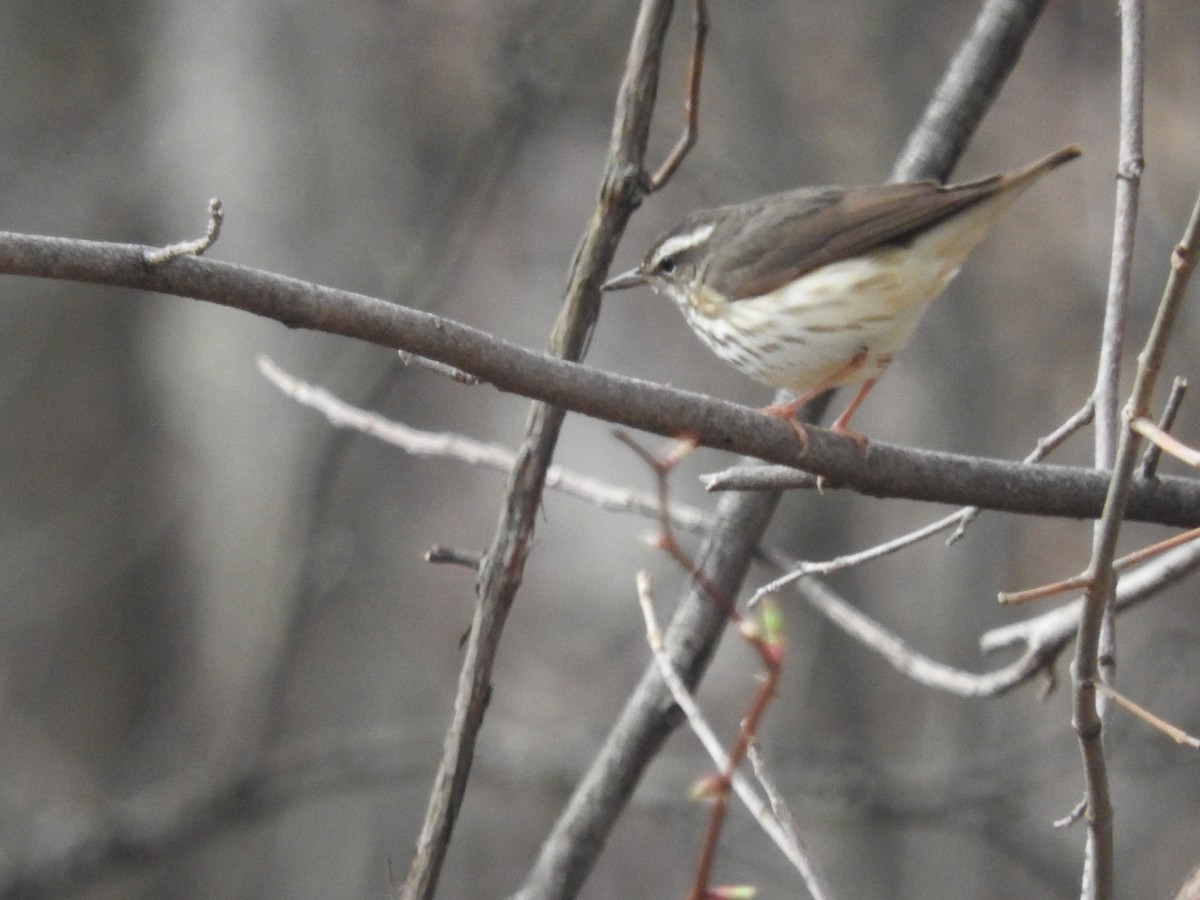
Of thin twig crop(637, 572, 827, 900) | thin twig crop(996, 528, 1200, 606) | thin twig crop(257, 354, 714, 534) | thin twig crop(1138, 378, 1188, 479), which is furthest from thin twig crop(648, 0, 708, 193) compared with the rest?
thin twig crop(996, 528, 1200, 606)

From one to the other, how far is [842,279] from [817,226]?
273mm

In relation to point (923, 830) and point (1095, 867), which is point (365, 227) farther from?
point (1095, 867)

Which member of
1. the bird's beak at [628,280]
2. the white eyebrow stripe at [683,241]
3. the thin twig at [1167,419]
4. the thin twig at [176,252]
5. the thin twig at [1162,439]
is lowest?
the thin twig at [176,252]

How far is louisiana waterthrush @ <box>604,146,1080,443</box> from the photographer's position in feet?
11.6

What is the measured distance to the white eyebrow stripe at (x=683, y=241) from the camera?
14.0 feet

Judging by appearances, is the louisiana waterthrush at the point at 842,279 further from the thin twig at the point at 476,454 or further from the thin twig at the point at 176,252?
the thin twig at the point at 176,252

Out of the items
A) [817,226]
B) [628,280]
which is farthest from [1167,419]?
[628,280]

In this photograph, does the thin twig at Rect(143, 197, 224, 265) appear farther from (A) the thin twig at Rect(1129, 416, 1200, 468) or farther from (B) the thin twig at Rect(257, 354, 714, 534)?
(B) the thin twig at Rect(257, 354, 714, 534)

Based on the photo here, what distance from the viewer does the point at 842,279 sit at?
369cm

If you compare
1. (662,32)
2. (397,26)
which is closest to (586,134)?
(397,26)

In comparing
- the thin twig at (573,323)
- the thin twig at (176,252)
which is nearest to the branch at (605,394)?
the thin twig at (176,252)

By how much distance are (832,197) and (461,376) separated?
1954 mm

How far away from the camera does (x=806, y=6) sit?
29.3 ft

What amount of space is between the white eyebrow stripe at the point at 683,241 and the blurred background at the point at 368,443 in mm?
1618
